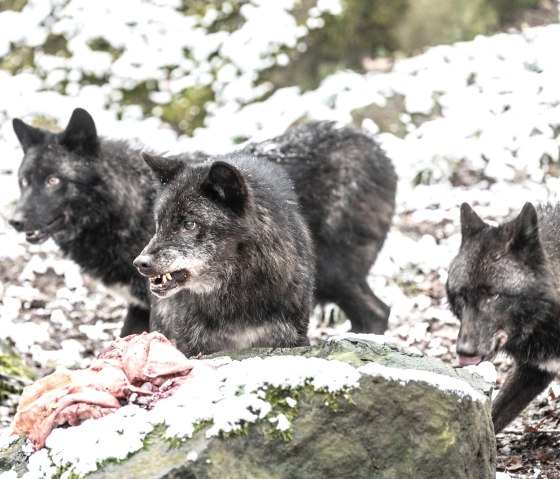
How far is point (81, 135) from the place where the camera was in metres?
7.54

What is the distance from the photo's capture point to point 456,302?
5477mm

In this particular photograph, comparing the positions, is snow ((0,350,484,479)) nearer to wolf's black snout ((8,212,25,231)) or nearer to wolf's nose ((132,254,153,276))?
wolf's nose ((132,254,153,276))

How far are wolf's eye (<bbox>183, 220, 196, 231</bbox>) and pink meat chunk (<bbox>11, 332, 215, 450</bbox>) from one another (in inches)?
40.0

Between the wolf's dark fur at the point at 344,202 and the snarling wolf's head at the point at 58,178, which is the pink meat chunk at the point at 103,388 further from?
the snarling wolf's head at the point at 58,178

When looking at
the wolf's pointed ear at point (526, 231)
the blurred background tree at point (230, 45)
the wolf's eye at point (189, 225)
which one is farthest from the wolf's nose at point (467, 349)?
the blurred background tree at point (230, 45)

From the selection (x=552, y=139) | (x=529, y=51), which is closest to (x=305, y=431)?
(x=552, y=139)

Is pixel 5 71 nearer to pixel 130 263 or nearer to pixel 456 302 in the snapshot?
pixel 130 263

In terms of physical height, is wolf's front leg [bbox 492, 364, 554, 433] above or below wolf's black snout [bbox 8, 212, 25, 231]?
above

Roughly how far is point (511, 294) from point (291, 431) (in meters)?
2.20

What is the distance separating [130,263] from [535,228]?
359 centimetres

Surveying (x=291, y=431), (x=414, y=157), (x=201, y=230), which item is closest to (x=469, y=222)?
(x=201, y=230)

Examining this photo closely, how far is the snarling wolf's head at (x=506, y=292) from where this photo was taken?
516 centimetres

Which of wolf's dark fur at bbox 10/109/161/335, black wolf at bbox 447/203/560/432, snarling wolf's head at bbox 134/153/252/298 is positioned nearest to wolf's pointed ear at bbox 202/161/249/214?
snarling wolf's head at bbox 134/153/252/298

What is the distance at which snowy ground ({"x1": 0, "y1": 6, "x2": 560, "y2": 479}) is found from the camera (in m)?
8.31
